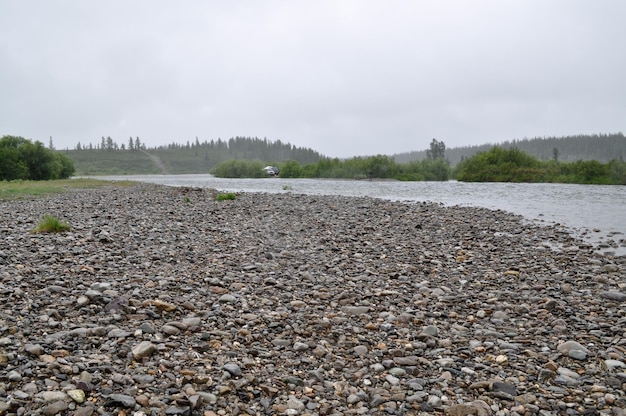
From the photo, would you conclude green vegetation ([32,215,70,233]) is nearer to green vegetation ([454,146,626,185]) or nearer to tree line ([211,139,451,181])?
green vegetation ([454,146,626,185])

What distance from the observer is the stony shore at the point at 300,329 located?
13.6 feet

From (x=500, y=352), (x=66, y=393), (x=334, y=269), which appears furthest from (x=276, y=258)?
(x=66, y=393)

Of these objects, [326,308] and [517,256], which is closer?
[326,308]

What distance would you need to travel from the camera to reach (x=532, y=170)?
80875 millimetres

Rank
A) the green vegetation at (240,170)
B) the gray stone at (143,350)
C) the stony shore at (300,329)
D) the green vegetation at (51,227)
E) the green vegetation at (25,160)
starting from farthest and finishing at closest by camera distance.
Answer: the green vegetation at (240,170)
the green vegetation at (25,160)
the green vegetation at (51,227)
the gray stone at (143,350)
the stony shore at (300,329)

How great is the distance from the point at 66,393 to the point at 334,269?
6.28 metres

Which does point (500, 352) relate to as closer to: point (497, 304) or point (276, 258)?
point (497, 304)

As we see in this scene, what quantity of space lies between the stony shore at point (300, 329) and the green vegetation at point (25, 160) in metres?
64.9

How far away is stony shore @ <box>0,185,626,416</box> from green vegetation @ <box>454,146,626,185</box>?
220ft

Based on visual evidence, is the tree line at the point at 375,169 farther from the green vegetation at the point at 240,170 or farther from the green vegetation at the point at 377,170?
the green vegetation at the point at 240,170

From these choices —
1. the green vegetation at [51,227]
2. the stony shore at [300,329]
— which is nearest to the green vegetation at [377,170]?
the stony shore at [300,329]

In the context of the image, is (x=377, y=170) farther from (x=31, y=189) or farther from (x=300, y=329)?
(x=300, y=329)

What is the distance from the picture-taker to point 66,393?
3824mm

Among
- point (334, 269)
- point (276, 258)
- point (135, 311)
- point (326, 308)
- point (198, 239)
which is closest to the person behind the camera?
point (135, 311)
